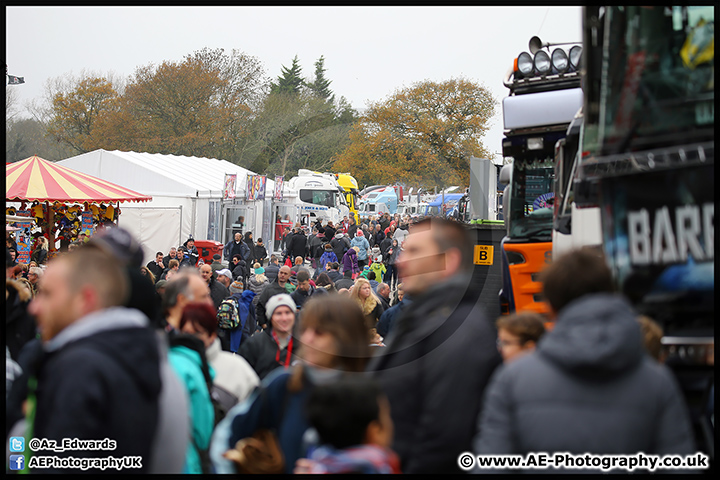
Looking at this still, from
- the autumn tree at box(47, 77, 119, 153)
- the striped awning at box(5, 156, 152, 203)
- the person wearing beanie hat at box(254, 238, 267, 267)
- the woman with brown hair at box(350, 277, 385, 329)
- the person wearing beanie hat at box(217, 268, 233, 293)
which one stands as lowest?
the woman with brown hair at box(350, 277, 385, 329)

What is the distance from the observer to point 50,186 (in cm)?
1318

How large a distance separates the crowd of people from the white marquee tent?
48.4 ft

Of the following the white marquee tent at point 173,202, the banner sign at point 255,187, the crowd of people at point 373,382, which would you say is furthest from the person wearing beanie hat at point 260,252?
the crowd of people at point 373,382

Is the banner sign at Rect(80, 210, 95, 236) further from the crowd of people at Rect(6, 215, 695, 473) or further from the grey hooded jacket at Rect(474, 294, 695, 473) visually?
the grey hooded jacket at Rect(474, 294, 695, 473)

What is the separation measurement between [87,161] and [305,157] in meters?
12.3

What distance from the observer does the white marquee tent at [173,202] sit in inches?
699

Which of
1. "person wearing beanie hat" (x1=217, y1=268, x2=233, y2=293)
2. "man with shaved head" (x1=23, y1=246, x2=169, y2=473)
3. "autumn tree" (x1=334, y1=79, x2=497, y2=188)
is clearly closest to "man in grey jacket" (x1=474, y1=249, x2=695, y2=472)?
"man with shaved head" (x1=23, y1=246, x2=169, y2=473)

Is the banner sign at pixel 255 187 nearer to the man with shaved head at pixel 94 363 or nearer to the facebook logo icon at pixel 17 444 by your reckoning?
the facebook logo icon at pixel 17 444

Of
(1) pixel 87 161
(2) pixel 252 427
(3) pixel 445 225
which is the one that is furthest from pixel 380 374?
(1) pixel 87 161

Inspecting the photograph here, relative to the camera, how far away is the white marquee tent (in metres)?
17.8

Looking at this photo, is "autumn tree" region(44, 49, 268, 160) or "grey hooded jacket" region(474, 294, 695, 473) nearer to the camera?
"grey hooded jacket" region(474, 294, 695, 473)

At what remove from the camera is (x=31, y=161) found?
1368 centimetres

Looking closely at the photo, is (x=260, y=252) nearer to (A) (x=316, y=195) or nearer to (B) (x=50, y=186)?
(B) (x=50, y=186)

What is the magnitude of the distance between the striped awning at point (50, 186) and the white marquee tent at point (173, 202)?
Result: 325 cm
